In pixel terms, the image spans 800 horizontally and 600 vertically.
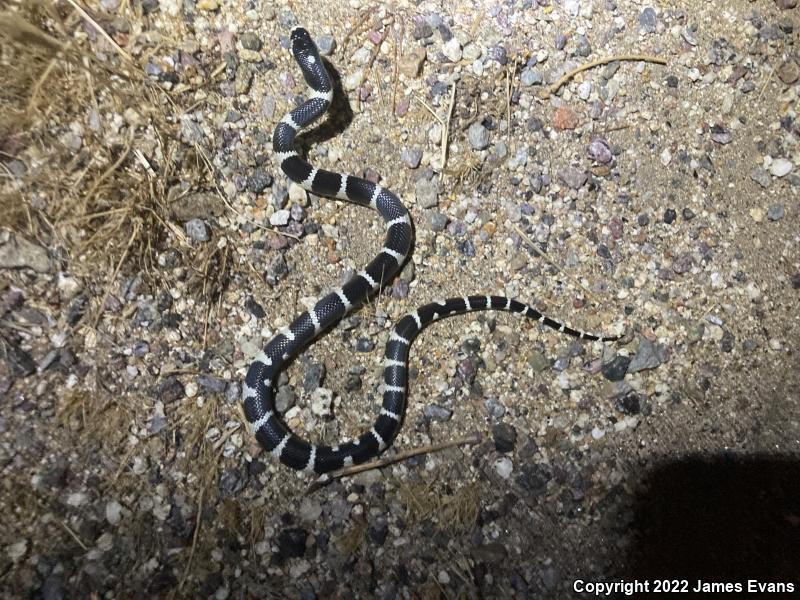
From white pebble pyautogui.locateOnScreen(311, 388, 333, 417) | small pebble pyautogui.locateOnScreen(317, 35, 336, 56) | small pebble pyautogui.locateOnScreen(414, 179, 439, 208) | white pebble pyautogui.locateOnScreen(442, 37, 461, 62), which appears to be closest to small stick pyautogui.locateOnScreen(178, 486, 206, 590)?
white pebble pyautogui.locateOnScreen(311, 388, 333, 417)

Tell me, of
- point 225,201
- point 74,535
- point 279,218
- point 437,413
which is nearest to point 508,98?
point 279,218

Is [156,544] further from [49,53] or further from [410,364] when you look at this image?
[49,53]

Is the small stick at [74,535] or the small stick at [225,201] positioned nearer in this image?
the small stick at [74,535]

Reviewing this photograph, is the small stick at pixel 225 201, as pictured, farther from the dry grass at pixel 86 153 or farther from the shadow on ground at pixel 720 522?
the shadow on ground at pixel 720 522

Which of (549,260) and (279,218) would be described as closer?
(279,218)

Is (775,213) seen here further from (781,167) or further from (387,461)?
(387,461)

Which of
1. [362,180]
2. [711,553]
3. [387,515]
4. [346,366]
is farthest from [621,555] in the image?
[362,180]

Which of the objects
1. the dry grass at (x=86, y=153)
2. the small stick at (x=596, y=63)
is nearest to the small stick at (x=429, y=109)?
the small stick at (x=596, y=63)
